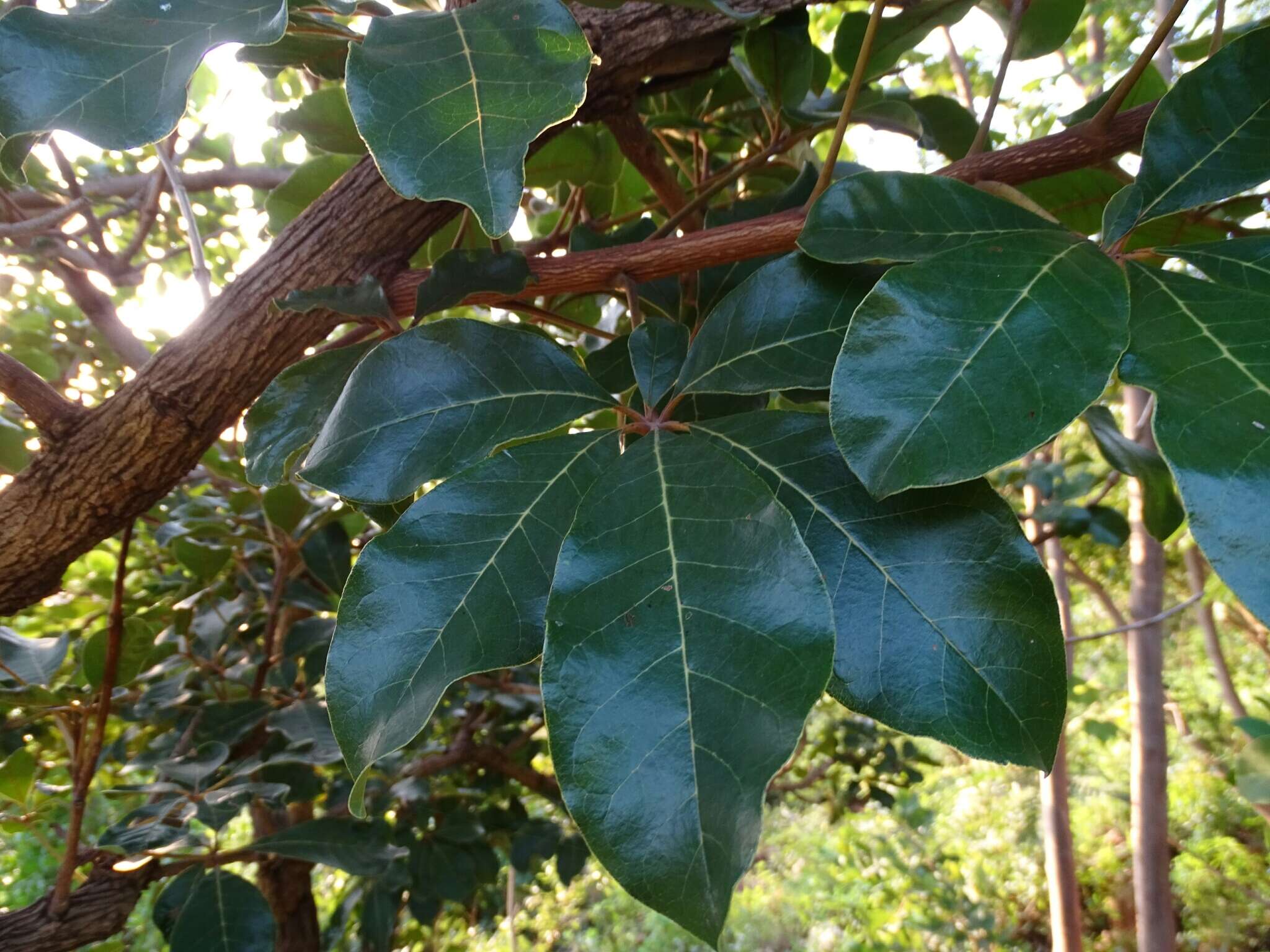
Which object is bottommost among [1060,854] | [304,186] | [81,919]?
[81,919]

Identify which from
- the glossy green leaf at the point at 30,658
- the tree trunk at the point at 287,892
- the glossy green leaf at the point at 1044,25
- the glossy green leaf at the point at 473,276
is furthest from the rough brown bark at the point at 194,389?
the tree trunk at the point at 287,892

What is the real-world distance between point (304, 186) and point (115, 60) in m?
0.49

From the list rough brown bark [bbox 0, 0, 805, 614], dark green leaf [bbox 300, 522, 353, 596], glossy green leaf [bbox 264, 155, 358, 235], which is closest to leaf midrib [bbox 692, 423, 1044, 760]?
rough brown bark [bbox 0, 0, 805, 614]

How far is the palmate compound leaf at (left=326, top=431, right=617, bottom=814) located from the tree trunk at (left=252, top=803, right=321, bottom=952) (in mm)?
1106

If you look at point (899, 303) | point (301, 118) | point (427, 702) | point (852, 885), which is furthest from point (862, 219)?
point (852, 885)

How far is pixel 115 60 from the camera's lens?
396 mm

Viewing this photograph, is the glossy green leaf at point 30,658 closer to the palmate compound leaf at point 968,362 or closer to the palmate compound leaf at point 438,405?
the palmate compound leaf at point 438,405

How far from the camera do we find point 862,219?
1.45ft

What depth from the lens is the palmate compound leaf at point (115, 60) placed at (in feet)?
1.25

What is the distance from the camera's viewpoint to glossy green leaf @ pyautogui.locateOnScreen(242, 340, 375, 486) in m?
0.55

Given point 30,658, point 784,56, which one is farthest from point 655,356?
point 30,658

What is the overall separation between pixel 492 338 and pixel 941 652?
0.32 m

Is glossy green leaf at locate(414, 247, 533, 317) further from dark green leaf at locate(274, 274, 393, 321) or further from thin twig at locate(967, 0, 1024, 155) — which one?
thin twig at locate(967, 0, 1024, 155)

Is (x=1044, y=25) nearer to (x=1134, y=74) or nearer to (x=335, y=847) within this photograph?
(x=1134, y=74)
